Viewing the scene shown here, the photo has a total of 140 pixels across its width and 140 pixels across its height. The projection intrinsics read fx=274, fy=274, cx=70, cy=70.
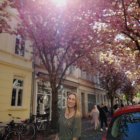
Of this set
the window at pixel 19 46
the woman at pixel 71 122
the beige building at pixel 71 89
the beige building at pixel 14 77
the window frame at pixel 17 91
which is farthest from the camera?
the beige building at pixel 71 89

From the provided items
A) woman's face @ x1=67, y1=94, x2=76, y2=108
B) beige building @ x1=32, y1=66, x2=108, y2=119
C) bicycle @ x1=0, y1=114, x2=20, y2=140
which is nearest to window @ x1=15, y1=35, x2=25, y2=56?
beige building @ x1=32, y1=66, x2=108, y2=119

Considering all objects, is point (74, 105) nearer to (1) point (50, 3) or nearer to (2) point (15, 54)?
(1) point (50, 3)

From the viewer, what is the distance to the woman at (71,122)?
4.53 m

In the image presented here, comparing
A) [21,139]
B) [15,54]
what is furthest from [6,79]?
[21,139]

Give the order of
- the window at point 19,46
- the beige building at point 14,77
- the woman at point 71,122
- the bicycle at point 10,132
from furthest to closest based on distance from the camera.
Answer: the window at point 19,46 < the beige building at point 14,77 < the bicycle at point 10,132 < the woman at point 71,122

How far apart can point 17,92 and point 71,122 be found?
1456 centimetres

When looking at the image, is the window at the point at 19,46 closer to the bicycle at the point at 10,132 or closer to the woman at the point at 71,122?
the bicycle at the point at 10,132

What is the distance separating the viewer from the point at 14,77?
18547 mm

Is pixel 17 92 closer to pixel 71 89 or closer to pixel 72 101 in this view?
pixel 71 89

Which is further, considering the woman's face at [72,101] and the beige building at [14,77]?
the beige building at [14,77]

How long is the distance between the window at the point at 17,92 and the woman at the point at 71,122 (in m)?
13.9

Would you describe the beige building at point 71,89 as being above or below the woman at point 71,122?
above

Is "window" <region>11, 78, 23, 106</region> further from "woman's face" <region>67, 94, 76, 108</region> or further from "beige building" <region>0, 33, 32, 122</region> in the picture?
"woman's face" <region>67, 94, 76, 108</region>

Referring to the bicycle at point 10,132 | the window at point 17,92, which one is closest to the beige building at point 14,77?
the window at point 17,92
